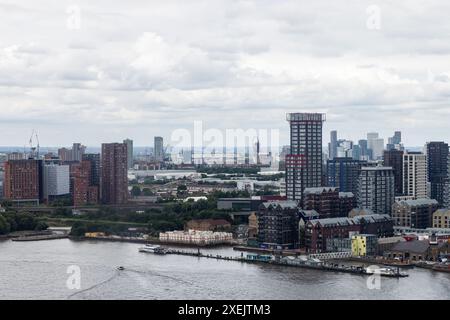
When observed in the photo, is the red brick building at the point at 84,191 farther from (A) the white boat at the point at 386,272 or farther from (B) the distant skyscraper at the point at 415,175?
(A) the white boat at the point at 386,272

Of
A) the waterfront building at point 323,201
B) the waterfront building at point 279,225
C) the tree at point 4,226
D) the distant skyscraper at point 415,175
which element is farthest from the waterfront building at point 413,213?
the tree at point 4,226

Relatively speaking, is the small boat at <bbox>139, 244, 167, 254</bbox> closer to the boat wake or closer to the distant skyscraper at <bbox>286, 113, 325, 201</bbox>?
the boat wake

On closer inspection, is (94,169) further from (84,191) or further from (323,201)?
(323,201)

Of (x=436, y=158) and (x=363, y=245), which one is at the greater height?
(x=436, y=158)

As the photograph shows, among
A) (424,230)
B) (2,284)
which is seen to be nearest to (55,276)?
(2,284)

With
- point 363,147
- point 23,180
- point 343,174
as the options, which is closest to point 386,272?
point 343,174
